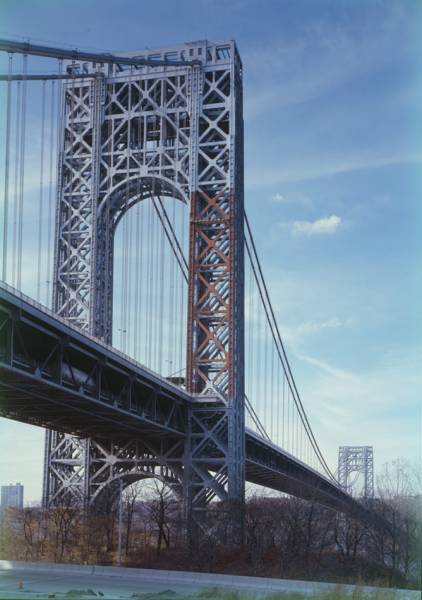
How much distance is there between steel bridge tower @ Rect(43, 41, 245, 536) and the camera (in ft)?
190

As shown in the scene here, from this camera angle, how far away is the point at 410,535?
51125mm

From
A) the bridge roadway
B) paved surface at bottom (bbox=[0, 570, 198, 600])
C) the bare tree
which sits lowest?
paved surface at bottom (bbox=[0, 570, 198, 600])

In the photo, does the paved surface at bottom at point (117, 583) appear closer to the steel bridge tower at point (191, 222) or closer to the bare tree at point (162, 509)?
the bare tree at point (162, 509)

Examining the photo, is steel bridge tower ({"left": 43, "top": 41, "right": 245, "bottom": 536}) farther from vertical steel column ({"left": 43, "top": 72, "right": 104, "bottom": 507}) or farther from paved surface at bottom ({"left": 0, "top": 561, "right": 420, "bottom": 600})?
paved surface at bottom ({"left": 0, "top": 561, "right": 420, "bottom": 600})

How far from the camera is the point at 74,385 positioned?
139ft

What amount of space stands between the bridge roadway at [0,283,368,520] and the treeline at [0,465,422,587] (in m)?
4.67

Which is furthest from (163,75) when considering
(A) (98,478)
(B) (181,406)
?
(A) (98,478)

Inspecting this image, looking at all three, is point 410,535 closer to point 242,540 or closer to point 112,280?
point 242,540

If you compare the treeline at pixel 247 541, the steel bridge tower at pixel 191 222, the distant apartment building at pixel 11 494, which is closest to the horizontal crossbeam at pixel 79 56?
the steel bridge tower at pixel 191 222

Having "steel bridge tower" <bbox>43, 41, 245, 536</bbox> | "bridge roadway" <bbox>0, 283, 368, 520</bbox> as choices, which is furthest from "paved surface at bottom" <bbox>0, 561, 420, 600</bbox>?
"steel bridge tower" <bbox>43, 41, 245, 536</bbox>

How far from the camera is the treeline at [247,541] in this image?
4675 cm

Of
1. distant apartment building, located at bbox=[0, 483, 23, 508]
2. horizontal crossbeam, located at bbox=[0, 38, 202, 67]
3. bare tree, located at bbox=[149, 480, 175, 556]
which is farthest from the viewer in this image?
distant apartment building, located at bbox=[0, 483, 23, 508]

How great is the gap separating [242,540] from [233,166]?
2263 centimetres

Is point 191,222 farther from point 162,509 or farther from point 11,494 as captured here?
point 11,494
